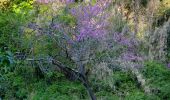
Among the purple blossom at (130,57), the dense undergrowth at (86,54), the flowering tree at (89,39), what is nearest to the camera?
the flowering tree at (89,39)

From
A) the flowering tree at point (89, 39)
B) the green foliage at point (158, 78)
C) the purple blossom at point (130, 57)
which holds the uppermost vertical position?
the flowering tree at point (89, 39)

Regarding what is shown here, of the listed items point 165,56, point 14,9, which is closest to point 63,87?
point 165,56

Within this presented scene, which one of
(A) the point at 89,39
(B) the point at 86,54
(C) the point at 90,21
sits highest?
(C) the point at 90,21

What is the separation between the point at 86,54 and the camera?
28.8 feet

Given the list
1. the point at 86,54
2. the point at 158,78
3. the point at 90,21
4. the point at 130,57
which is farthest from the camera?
the point at 158,78

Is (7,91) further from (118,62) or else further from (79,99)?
(118,62)

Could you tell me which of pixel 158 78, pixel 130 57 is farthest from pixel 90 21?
pixel 158 78

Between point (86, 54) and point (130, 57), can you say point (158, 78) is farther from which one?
point (86, 54)

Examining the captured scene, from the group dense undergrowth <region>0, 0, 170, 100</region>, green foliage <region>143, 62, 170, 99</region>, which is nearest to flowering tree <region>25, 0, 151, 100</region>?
dense undergrowth <region>0, 0, 170, 100</region>

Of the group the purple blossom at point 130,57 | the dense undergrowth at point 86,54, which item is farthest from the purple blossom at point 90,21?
the purple blossom at point 130,57

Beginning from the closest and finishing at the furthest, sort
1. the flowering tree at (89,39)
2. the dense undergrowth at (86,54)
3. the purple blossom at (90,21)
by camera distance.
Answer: the flowering tree at (89,39) < the purple blossom at (90,21) < the dense undergrowth at (86,54)

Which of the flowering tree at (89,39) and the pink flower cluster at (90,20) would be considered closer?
the flowering tree at (89,39)

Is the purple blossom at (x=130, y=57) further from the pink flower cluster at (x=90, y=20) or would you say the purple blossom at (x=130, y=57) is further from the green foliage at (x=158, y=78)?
the pink flower cluster at (x=90, y=20)

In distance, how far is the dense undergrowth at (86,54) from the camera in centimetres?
906
